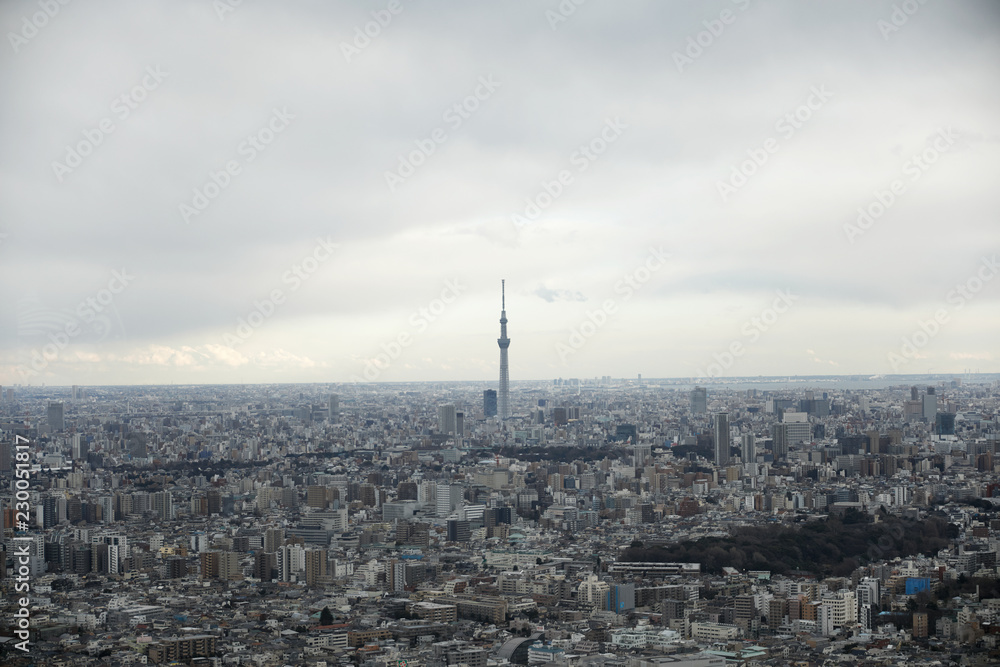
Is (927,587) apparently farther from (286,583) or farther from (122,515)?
(122,515)

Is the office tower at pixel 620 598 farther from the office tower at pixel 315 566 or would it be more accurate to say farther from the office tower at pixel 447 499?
the office tower at pixel 447 499

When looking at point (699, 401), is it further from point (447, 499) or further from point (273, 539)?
point (273, 539)

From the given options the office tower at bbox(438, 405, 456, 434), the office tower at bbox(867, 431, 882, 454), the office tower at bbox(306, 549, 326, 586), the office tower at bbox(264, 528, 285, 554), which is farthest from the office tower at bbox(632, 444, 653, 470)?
the office tower at bbox(306, 549, 326, 586)

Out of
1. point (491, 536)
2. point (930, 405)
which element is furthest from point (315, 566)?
point (930, 405)

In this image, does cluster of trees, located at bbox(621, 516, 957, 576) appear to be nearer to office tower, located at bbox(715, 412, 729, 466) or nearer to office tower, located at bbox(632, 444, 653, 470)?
office tower, located at bbox(632, 444, 653, 470)

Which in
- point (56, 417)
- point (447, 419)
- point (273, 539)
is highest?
point (56, 417)
